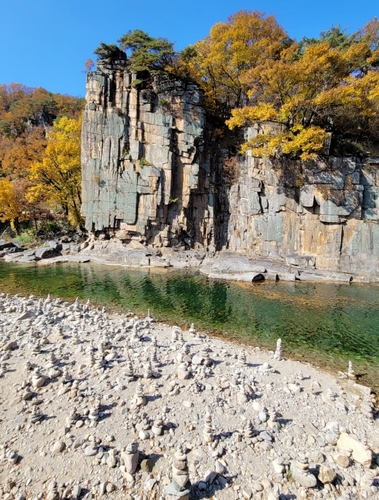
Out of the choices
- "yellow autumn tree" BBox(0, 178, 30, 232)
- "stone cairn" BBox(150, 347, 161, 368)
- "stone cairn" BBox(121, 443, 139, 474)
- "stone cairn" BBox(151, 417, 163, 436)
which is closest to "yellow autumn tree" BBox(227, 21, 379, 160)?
"stone cairn" BBox(150, 347, 161, 368)

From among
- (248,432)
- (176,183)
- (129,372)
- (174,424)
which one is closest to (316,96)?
(176,183)

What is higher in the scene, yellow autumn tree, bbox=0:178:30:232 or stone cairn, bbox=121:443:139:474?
yellow autumn tree, bbox=0:178:30:232

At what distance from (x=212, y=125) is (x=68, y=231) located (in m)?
20.0

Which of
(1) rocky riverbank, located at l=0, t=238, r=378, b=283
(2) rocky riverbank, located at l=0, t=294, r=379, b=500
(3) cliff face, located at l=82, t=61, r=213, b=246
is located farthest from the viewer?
(3) cliff face, located at l=82, t=61, r=213, b=246

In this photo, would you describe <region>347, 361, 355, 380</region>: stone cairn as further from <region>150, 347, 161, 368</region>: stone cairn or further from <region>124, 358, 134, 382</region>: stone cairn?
<region>124, 358, 134, 382</region>: stone cairn

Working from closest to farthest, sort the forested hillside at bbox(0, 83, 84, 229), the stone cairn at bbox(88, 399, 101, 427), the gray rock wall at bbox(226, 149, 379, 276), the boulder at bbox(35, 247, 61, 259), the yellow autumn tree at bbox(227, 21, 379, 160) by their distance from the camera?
the stone cairn at bbox(88, 399, 101, 427) < the yellow autumn tree at bbox(227, 21, 379, 160) < the gray rock wall at bbox(226, 149, 379, 276) < the boulder at bbox(35, 247, 61, 259) < the forested hillside at bbox(0, 83, 84, 229)

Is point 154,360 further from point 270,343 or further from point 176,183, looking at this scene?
point 176,183

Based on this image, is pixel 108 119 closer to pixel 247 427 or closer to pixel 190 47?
pixel 190 47

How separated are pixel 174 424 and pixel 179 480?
1191 mm

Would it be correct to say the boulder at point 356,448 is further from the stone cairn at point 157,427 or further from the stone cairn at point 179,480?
the stone cairn at point 157,427

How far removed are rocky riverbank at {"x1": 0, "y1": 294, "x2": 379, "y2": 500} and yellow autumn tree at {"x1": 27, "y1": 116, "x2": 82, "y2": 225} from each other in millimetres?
23379

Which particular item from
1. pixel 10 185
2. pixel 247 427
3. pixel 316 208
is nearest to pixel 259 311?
pixel 247 427

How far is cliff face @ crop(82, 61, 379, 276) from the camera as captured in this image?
23.1 meters

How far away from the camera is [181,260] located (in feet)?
78.0
